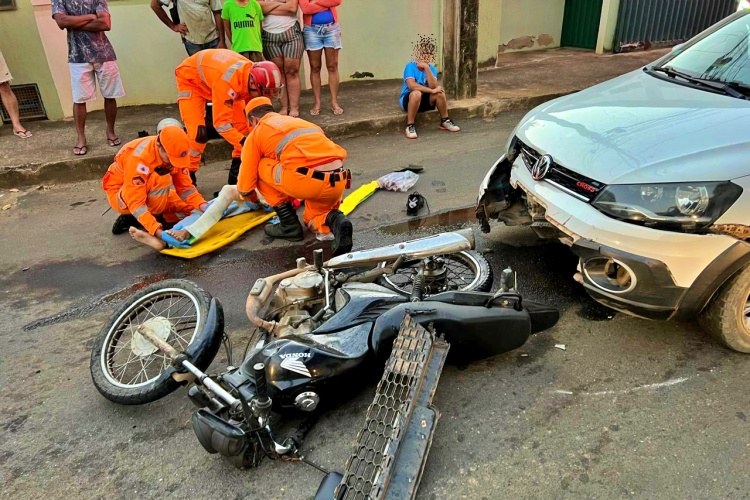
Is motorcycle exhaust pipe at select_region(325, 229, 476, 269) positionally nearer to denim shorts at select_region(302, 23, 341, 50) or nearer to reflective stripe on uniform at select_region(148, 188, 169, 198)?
reflective stripe on uniform at select_region(148, 188, 169, 198)

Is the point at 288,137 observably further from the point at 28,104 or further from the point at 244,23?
the point at 28,104

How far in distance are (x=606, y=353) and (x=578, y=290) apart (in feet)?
2.22

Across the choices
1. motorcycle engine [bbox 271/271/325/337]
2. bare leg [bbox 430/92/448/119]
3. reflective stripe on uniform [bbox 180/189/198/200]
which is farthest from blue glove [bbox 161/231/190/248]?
bare leg [bbox 430/92/448/119]

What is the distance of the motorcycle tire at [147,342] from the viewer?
265cm

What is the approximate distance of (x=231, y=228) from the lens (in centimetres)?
475

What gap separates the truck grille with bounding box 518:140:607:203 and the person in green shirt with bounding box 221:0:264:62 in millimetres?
4581

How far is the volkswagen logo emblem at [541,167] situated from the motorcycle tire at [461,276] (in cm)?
63

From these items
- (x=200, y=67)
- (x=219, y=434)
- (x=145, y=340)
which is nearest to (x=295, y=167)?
(x=145, y=340)

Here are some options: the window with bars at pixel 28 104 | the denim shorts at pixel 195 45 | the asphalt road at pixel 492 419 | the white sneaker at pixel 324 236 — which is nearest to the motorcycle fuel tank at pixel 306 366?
the asphalt road at pixel 492 419

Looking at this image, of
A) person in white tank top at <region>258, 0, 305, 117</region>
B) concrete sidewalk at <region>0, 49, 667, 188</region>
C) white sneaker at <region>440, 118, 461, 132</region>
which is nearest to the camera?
concrete sidewalk at <region>0, 49, 667, 188</region>

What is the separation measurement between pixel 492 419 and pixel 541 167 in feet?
4.74

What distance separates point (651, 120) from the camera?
117 inches

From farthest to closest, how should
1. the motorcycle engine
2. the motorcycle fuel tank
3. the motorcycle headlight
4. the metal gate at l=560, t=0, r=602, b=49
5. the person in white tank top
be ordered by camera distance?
1. the metal gate at l=560, t=0, r=602, b=49
2. the person in white tank top
3. the motorcycle engine
4. the motorcycle headlight
5. the motorcycle fuel tank

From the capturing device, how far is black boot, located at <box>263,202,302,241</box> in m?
4.50
